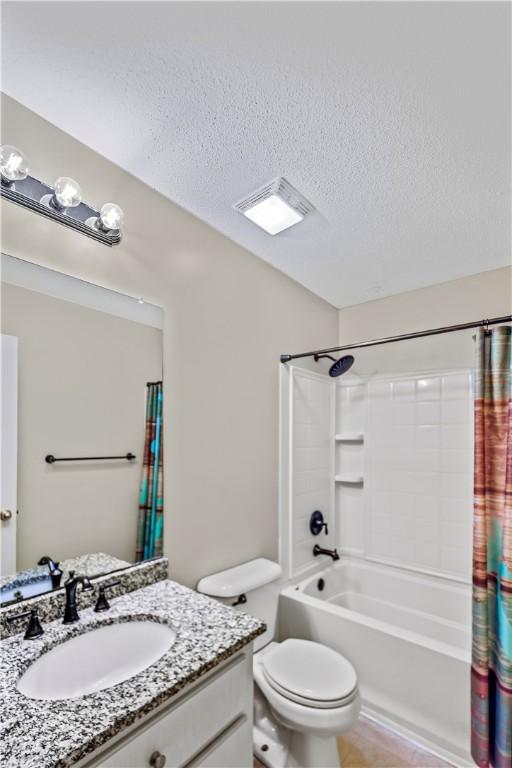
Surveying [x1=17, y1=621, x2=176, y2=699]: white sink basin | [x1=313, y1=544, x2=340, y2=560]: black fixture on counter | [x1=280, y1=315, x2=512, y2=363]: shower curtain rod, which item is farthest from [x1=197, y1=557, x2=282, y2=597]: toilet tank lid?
[x1=280, y1=315, x2=512, y2=363]: shower curtain rod

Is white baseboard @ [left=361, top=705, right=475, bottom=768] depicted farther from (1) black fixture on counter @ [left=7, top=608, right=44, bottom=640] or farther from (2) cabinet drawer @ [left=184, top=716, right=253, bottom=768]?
(1) black fixture on counter @ [left=7, top=608, right=44, bottom=640]

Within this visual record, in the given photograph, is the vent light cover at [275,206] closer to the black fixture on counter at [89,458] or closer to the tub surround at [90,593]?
the black fixture on counter at [89,458]

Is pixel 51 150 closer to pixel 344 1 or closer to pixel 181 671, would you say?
pixel 344 1

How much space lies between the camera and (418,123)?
51.0 inches

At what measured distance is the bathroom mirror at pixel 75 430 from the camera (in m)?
1.18

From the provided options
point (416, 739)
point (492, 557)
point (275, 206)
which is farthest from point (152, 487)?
point (416, 739)

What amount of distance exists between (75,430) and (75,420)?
0.03 metres

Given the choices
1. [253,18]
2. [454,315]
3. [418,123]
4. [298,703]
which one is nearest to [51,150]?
[253,18]

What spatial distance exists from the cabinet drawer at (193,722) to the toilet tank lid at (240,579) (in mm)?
507

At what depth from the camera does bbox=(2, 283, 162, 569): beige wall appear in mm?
1211

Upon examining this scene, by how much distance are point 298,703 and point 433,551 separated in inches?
55.4

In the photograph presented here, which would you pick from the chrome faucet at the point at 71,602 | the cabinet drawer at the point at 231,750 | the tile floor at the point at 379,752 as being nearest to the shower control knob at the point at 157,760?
the cabinet drawer at the point at 231,750

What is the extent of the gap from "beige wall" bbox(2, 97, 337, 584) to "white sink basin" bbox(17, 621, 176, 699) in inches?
17.0

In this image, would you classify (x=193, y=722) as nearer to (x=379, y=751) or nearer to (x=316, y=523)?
(x=379, y=751)
